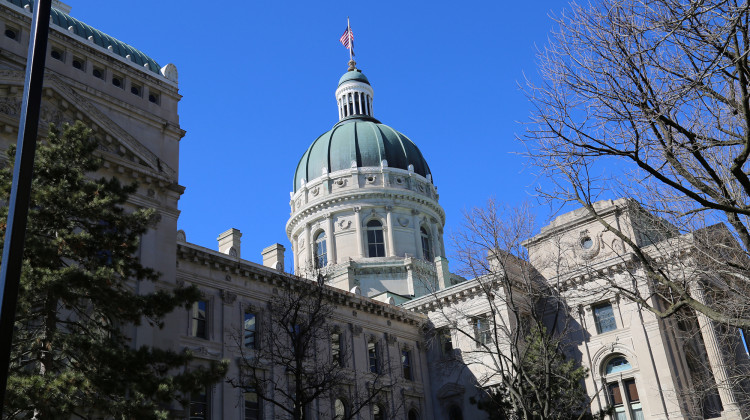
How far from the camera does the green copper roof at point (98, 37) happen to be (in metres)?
27.7

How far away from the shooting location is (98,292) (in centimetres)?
1666

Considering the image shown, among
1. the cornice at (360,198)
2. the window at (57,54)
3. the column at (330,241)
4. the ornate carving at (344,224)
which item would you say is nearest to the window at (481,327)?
the column at (330,241)

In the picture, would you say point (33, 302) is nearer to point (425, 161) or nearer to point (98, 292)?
point (98, 292)

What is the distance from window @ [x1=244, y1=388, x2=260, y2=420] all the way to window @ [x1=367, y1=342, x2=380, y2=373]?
810cm

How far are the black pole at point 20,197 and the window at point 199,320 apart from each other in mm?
24177

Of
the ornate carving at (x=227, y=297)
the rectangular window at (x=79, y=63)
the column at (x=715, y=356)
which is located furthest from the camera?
Answer: the column at (x=715, y=356)

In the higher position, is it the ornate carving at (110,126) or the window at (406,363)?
the ornate carving at (110,126)

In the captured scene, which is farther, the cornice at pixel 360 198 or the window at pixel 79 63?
the cornice at pixel 360 198

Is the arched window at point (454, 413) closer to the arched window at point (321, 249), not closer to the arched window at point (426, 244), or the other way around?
the arched window at point (426, 244)

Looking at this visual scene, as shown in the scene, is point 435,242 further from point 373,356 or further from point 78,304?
point 78,304

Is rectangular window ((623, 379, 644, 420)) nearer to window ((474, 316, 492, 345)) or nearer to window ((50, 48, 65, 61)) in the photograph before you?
window ((474, 316, 492, 345))

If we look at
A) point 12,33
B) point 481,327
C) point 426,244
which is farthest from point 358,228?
point 12,33

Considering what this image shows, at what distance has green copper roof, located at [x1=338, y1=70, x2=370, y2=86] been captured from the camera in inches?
2970

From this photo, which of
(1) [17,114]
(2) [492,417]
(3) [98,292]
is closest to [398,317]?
(2) [492,417]
